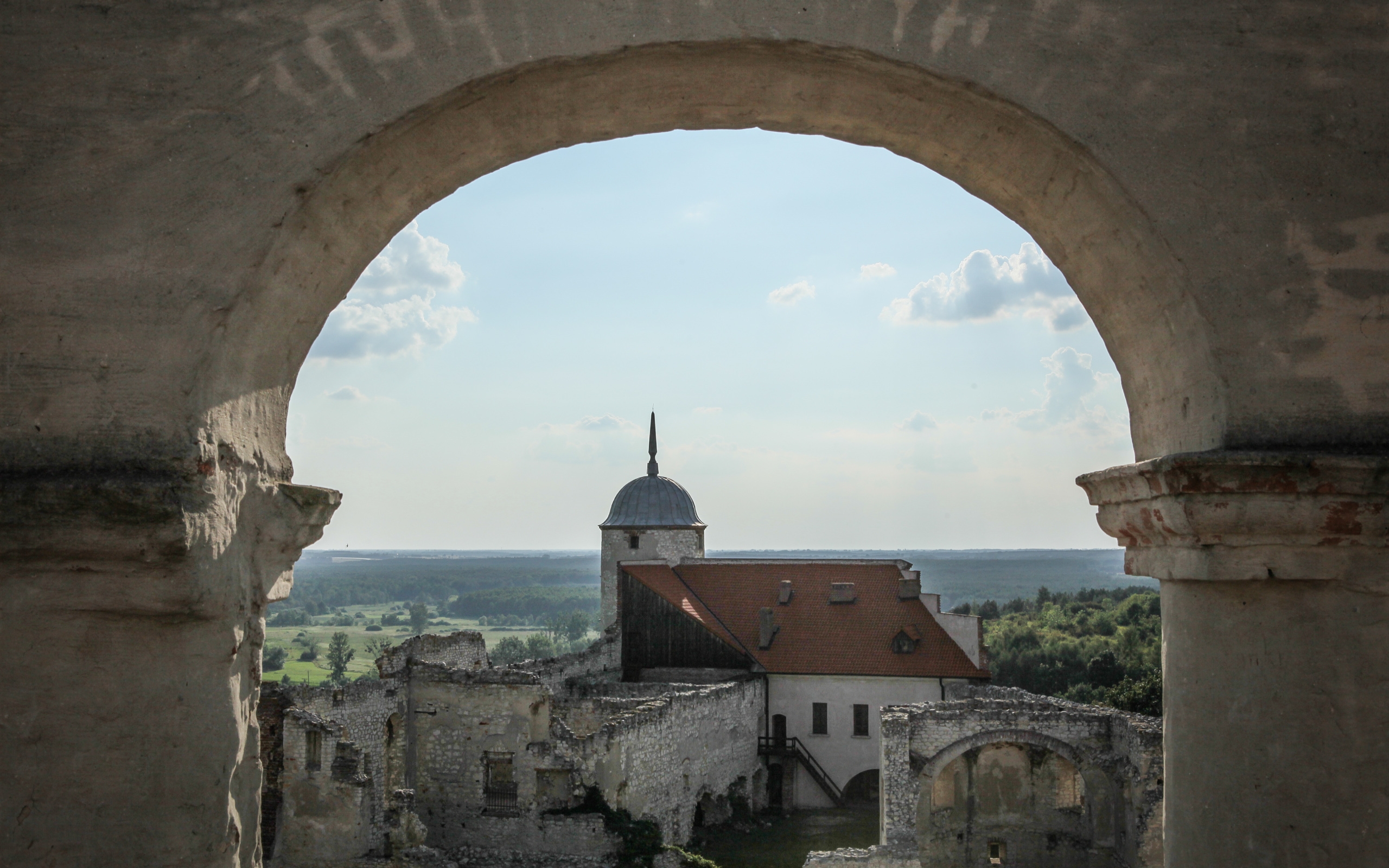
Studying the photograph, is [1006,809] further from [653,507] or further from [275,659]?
[275,659]

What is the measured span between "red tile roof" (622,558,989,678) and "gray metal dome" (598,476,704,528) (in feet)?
7.96

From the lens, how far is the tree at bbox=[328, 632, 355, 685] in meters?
81.2

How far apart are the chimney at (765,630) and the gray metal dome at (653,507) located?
6709mm

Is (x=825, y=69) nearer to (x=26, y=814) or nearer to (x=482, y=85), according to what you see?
(x=482, y=85)

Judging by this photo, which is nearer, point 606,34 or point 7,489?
point 7,489

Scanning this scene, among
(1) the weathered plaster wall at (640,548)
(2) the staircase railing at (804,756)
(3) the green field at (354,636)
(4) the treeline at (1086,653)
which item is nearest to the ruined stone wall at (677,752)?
(2) the staircase railing at (804,756)

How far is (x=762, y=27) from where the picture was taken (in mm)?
3818

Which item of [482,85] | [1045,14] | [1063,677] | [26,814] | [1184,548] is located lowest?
[1063,677]

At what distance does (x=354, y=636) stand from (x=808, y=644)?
372ft

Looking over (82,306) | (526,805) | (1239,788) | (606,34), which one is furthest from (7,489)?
(526,805)

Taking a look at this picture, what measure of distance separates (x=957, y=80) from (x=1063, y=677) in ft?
144

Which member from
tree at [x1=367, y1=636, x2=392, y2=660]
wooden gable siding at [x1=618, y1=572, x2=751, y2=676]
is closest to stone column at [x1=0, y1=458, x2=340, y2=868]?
wooden gable siding at [x1=618, y1=572, x2=751, y2=676]

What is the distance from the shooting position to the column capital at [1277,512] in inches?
141

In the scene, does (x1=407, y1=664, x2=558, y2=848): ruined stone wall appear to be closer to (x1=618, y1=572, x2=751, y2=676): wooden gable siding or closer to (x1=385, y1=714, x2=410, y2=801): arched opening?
(x1=385, y1=714, x2=410, y2=801): arched opening
